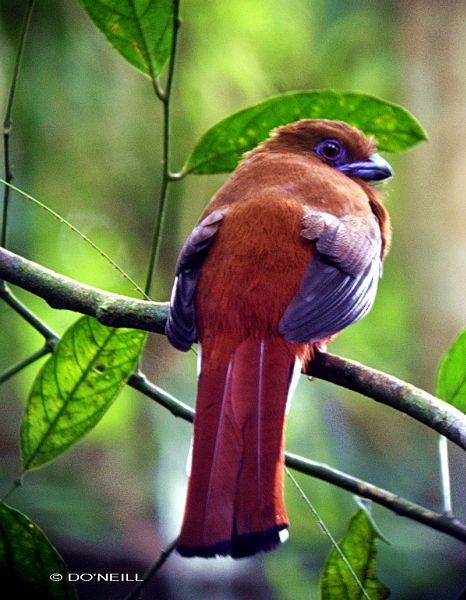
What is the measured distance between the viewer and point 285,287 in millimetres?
1528

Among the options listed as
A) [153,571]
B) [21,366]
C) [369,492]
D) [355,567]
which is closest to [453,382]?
[369,492]

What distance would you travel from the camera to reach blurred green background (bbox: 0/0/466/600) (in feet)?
6.44

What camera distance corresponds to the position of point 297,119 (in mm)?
1932

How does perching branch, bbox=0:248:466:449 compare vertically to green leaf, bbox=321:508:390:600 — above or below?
above

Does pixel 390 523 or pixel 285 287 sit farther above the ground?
pixel 285 287

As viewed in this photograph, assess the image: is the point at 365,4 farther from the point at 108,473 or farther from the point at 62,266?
the point at 108,473

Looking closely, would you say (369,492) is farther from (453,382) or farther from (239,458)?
(239,458)

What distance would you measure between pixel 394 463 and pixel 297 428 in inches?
13.1

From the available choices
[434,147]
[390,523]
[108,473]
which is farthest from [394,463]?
[434,147]

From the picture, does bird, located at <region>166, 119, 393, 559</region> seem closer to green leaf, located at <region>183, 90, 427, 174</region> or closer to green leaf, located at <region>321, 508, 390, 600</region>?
green leaf, located at <region>183, 90, 427, 174</region>

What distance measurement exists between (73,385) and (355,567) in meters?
0.54

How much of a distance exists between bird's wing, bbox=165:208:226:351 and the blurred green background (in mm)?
520

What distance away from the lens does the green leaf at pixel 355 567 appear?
155 cm

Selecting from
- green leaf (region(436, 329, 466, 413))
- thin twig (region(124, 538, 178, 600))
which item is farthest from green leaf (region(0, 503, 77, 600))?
green leaf (region(436, 329, 466, 413))
